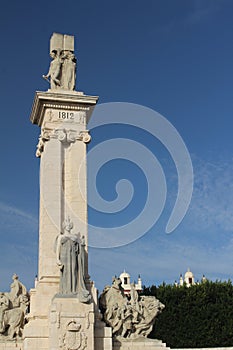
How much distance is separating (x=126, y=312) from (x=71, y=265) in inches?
101

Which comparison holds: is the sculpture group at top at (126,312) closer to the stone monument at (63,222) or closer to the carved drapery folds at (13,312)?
the stone monument at (63,222)

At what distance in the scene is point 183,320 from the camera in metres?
28.7

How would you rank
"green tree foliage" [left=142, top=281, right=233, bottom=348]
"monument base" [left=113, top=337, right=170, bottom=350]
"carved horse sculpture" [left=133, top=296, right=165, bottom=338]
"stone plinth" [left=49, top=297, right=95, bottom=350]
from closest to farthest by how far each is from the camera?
"stone plinth" [left=49, top=297, right=95, bottom=350] < "monument base" [left=113, top=337, right=170, bottom=350] < "carved horse sculpture" [left=133, top=296, right=165, bottom=338] < "green tree foliage" [left=142, top=281, right=233, bottom=348]

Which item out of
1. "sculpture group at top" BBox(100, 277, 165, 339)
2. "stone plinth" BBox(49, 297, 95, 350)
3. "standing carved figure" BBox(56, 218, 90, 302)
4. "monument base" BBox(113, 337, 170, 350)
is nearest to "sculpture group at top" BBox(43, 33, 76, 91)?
"standing carved figure" BBox(56, 218, 90, 302)

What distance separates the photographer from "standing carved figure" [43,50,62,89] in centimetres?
2017

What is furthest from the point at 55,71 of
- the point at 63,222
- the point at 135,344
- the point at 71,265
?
the point at 135,344

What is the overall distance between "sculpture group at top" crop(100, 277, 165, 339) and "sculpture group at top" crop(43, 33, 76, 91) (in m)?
6.83

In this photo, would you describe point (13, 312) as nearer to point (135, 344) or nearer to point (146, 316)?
point (135, 344)

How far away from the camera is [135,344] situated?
18312 mm

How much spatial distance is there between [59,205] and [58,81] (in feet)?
14.2

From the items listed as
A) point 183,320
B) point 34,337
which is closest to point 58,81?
point 34,337

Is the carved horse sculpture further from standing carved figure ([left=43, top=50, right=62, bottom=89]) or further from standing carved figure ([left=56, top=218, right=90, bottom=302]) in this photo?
standing carved figure ([left=43, top=50, right=62, bottom=89])

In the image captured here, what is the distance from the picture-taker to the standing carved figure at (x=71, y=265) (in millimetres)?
17234

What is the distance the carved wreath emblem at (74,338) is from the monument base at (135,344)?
1674 mm
